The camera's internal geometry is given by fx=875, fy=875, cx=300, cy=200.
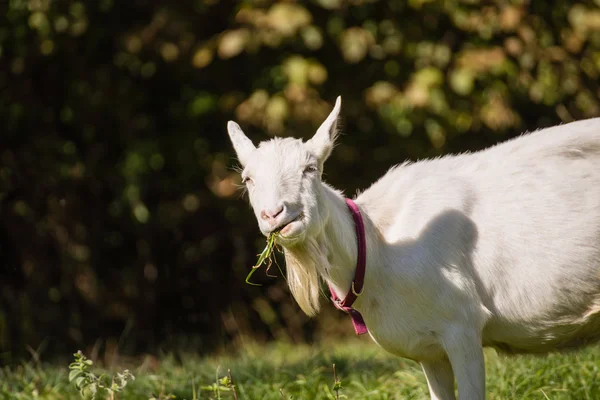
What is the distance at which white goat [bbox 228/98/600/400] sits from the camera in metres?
3.98

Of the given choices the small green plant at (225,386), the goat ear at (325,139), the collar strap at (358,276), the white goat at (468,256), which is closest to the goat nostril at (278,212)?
the white goat at (468,256)

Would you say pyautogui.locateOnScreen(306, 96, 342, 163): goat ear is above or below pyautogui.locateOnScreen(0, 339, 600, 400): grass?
above

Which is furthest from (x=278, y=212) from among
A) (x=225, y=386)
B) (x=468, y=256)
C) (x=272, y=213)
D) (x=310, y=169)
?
(x=225, y=386)

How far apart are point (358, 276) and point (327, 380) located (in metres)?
1.50

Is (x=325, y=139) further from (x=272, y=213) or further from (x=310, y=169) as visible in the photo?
(x=272, y=213)

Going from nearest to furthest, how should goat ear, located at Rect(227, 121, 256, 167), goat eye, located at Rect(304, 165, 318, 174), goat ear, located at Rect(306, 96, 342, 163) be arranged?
goat eye, located at Rect(304, 165, 318, 174) → goat ear, located at Rect(306, 96, 342, 163) → goat ear, located at Rect(227, 121, 256, 167)

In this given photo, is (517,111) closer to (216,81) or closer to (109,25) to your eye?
(216,81)

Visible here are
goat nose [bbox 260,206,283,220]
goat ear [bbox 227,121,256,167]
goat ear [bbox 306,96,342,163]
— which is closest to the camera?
goat nose [bbox 260,206,283,220]

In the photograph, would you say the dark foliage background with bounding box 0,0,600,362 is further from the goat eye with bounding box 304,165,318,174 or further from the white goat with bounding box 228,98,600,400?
the goat eye with bounding box 304,165,318,174

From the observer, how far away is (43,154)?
31.1 ft

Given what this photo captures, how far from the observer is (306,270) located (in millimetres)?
4090

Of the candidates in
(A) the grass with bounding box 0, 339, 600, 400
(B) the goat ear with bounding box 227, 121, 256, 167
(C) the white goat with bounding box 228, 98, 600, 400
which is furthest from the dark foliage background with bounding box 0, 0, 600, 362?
(C) the white goat with bounding box 228, 98, 600, 400

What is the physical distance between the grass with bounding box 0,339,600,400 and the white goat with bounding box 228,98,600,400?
50 centimetres

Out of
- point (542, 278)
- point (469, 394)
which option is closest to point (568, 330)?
point (542, 278)
